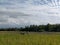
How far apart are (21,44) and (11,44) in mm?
647

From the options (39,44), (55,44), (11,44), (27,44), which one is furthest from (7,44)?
(55,44)

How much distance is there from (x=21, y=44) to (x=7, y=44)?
2.79 ft

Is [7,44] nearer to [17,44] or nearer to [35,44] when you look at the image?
[17,44]

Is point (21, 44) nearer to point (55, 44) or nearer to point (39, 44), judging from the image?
point (39, 44)

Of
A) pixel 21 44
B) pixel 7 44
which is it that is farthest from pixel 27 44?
pixel 7 44

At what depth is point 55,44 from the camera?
12.2 meters

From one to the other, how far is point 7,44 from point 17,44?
61 cm

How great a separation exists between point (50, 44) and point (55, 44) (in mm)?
307

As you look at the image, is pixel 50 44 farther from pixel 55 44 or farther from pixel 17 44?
pixel 17 44

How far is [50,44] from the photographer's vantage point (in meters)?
12.2

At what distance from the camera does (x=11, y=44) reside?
12227mm

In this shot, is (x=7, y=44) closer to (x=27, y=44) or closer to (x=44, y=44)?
(x=27, y=44)

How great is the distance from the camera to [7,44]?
12047mm

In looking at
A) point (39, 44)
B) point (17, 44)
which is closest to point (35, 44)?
point (39, 44)
